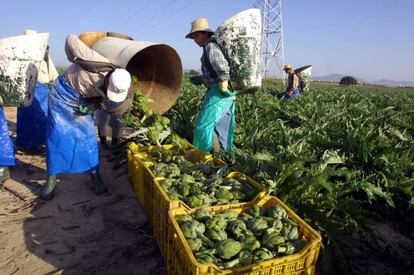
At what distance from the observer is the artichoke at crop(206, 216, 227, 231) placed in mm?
2049

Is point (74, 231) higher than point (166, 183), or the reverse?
point (166, 183)

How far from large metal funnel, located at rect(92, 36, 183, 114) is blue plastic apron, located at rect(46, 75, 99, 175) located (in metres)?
0.69

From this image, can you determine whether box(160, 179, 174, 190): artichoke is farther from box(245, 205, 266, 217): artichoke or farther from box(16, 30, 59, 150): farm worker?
box(16, 30, 59, 150): farm worker

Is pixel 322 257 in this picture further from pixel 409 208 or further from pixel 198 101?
pixel 198 101

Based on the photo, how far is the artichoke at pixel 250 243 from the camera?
189 centimetres

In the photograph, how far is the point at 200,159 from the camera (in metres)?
3.47

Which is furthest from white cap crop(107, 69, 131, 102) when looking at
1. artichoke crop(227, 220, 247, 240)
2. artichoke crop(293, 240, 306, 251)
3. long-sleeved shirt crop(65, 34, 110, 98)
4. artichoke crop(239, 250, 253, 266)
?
artichoke crop(293, 240, 306, 251)

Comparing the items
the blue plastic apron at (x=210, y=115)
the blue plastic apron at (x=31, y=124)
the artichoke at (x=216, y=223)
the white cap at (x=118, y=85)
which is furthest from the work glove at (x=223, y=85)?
the blue plastic apron at (x=31, y=124)

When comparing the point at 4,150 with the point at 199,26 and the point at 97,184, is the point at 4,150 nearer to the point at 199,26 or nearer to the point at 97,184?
the point at 97,184

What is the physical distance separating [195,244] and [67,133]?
2.42 meters

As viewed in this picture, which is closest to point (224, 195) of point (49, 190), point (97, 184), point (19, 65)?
point (97, 184)

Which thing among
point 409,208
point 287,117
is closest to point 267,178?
point 409,208

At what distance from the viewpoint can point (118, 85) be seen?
3.07 metres

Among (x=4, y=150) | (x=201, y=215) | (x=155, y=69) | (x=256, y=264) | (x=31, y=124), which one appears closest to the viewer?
(x=256, y=264)
